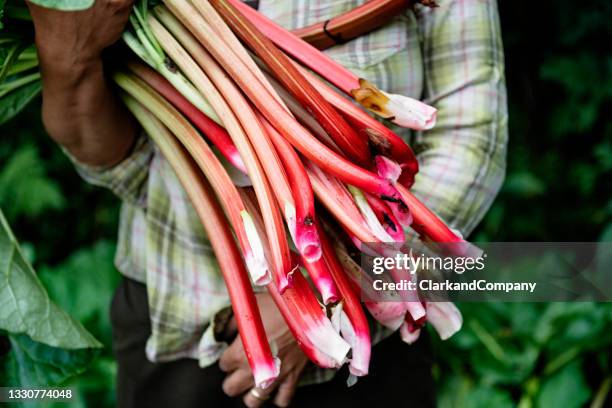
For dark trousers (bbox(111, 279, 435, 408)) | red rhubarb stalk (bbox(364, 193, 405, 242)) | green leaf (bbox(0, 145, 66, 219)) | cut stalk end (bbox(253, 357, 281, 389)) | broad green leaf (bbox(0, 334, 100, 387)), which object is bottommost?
green leaf (bbox(0, 145, 66, 219))

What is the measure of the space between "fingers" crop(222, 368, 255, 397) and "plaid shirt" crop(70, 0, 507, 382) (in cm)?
4

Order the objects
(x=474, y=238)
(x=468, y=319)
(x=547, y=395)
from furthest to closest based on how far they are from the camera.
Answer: (x=474, y=238), (x=468, y=319), (x=547, y=395)

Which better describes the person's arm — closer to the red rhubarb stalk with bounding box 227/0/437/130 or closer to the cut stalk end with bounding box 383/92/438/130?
the red rhubarb stalk with bounding box 227/0/437/130

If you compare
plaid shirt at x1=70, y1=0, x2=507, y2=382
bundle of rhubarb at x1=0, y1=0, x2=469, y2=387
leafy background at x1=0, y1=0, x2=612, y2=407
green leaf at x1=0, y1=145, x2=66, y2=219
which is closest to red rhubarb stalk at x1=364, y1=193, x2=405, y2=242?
bundle of rhubarb at x1=0, y1=0, x2=469, y2=387

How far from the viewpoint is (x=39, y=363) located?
104 centimetres

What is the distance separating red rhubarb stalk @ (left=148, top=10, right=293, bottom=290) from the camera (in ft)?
2.37

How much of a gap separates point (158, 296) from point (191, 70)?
0.39 m

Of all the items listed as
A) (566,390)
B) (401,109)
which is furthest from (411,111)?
(566,390)

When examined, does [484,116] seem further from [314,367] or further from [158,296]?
[158,296]

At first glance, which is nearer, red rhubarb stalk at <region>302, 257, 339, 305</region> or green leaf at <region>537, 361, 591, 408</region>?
red rhubarb stalk at <region>302, 257, 339, 305</region>

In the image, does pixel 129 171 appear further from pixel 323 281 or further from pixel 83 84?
pixel 323 281

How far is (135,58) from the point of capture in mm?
867

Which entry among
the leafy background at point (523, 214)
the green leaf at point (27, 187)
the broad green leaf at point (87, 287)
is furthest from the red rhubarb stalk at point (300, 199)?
the green leaf at point (27, 187)

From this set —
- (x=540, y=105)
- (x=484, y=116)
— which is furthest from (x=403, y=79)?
(x=540, y=105)
